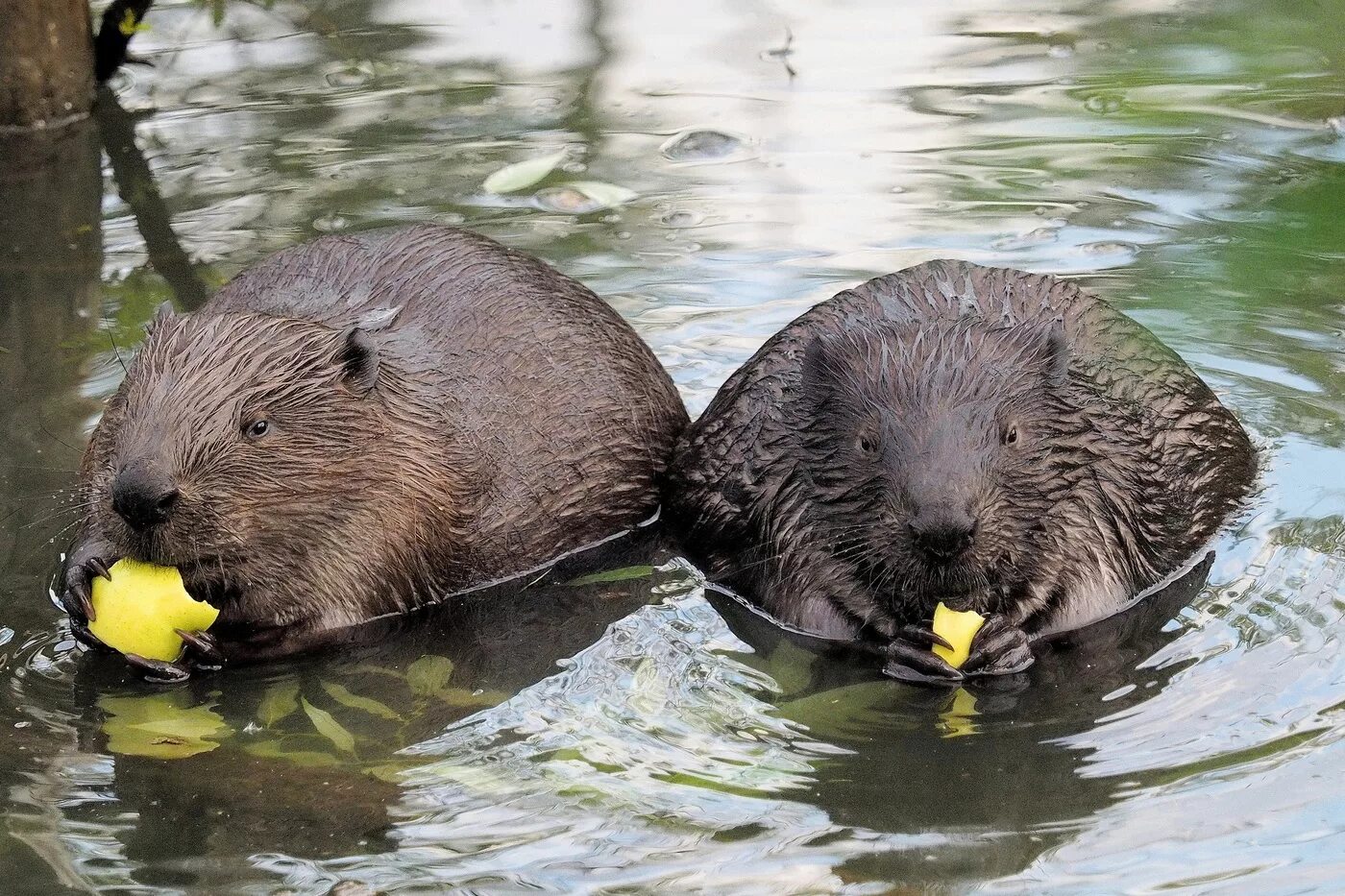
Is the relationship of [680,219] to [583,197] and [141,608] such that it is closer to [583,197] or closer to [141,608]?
[583,197]

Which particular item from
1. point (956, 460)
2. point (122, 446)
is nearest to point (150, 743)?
point (122, 446)

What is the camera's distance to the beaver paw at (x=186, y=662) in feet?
16.5

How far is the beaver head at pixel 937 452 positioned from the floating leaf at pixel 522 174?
10.4 feet

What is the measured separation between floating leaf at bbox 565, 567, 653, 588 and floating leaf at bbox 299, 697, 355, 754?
3.09 ft

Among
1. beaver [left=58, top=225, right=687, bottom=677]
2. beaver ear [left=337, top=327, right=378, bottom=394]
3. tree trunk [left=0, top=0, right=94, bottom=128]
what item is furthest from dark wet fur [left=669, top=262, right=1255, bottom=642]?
tree trunk [left=0, top=0, right=94, bottom=128]

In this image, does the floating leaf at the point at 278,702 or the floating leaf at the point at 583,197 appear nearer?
the floating leaf at the point at 278,702

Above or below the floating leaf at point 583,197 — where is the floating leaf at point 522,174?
above

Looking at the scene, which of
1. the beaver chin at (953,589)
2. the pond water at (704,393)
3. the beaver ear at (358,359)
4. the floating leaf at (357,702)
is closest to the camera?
the pond water at (704,393)

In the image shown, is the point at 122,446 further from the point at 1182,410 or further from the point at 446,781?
the point at 1182,410

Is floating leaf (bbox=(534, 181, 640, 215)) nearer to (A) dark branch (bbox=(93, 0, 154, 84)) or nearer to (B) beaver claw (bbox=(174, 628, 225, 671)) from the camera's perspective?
(A) dark branch (bbox=(93, 0, 154, 84))

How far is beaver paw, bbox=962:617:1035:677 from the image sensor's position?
16.1 ft

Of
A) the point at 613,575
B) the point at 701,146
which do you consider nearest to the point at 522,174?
the point at 701,146

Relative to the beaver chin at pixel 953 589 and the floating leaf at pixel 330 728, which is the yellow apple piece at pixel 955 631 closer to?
the beaver chin at pixel 953 589

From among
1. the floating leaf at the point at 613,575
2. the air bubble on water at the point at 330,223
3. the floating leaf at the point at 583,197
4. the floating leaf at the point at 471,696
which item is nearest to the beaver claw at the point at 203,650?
the floating leaf at the point at 471,696
